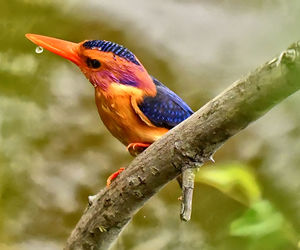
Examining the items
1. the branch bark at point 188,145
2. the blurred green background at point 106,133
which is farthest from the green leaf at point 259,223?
the blurred green background at point 106,133

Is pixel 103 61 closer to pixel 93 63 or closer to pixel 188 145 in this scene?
pixel 93 63

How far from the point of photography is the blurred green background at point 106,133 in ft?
4.09

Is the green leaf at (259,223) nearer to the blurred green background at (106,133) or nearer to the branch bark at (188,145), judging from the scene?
the branch bark at (188,145)

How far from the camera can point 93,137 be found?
1354mm

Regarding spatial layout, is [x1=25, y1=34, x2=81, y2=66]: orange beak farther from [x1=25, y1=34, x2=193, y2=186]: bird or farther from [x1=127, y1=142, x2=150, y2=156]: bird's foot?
[x1=127, y1=142, x2=150, y2=156]: bird's foot

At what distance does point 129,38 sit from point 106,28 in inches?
2.1

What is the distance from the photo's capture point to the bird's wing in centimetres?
70

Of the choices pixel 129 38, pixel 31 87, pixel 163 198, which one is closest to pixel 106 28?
pixel 129 38

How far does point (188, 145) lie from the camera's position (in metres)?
0.58

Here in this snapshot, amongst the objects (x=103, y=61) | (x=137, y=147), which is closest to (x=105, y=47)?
(x=103, y=61)

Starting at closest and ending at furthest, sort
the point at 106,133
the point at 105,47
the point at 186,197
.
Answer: the point at 186,197
the point at 105,47
the point at 106,133

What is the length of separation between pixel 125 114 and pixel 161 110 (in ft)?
0.15

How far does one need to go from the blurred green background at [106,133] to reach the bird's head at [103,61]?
507mm

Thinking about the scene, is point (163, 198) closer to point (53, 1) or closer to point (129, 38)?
point (129, 38)
